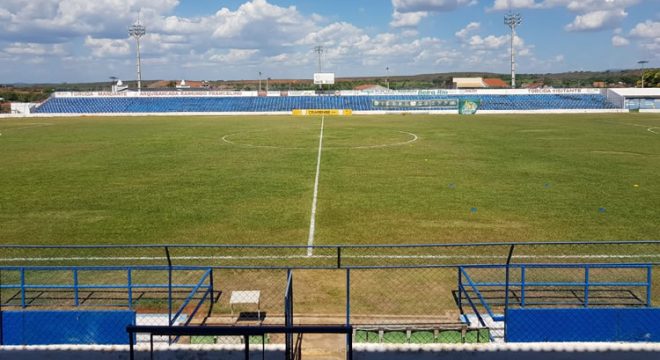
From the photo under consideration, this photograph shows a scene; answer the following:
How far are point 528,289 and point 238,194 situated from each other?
1594 cm

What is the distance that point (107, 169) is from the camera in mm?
35594

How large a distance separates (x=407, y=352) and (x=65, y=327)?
7.29 metres

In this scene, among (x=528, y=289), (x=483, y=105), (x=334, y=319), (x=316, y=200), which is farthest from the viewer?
(x=483, y=105)

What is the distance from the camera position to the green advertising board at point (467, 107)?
97438 millimetres

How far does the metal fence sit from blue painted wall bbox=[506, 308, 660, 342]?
0.22m

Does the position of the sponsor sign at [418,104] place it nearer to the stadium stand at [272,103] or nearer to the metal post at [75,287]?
the stadium stand at [272,103]

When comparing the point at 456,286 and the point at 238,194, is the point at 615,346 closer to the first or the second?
the point at 456,286

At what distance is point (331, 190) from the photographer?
2823 centimetres

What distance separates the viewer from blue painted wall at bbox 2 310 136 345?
11.1 metres

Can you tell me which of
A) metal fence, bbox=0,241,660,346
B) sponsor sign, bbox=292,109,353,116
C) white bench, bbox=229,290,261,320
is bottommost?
metal fence, bbox=0,241,660,346

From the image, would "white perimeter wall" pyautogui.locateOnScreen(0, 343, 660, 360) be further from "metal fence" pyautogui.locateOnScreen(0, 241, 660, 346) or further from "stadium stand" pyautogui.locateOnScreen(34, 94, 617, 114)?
"stadium stand" pyautogui.locateOnScreen(34, 94, 617, 114)

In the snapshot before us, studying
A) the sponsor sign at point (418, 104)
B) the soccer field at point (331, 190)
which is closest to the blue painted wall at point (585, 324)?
the soccer field at point (331, 190)

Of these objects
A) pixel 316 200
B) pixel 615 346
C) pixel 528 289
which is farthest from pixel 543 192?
pixel 615 346

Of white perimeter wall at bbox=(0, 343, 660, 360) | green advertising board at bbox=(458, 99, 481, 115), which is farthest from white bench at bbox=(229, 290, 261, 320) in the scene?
green advertising board at bbox=(458, 99, 481, 115)
